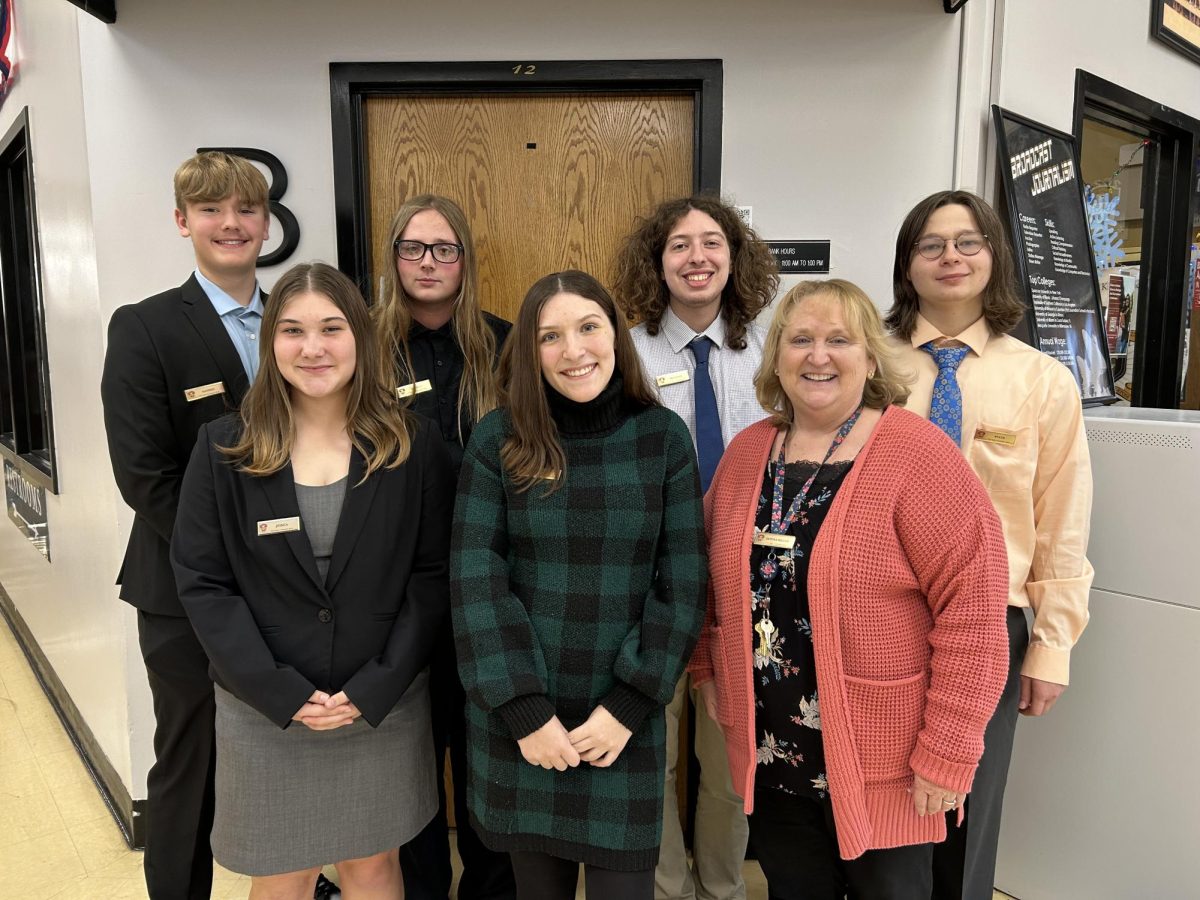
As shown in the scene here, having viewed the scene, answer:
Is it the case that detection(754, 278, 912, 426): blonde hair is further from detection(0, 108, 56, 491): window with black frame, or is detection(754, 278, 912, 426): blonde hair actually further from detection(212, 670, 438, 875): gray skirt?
detection(0, 108, 56, 491): window with black frame

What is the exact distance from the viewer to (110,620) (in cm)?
252

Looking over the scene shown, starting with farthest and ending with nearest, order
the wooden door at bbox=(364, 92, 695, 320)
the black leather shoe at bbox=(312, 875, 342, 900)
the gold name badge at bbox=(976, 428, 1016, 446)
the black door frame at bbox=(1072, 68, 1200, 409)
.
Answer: the black door frame at bbox=(1072, 68, 1200, 409), the wooden door at bbox=(364, 92, 695, 320), the black leather shoe at bbox=(312, 875, 342, 900), the gold name badge at bbox=(976, 428, 1016, 446)

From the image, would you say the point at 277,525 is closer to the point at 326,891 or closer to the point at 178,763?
the point at 178,763

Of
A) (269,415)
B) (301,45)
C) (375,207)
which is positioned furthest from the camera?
(375,207)

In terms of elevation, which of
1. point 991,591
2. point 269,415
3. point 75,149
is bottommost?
point 991,591

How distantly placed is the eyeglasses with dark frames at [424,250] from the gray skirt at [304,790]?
1.04 meters

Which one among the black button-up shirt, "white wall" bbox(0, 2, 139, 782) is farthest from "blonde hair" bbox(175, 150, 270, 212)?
"white wall" bbox(0, 2, 139, 782)

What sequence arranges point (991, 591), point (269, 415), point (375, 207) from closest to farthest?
1. point (991, 591)
2. point (269, 415)
3. point (375, 207)

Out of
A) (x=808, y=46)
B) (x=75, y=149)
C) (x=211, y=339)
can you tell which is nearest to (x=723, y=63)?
(x=808, y=46)

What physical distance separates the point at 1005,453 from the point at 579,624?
3.26 feet

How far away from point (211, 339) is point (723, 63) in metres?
1.69

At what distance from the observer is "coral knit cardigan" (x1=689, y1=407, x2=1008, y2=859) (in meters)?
1.25

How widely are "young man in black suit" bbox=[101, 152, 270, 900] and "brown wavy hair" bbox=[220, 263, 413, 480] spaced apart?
30 centimetres

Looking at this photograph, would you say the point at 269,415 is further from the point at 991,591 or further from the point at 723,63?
the point at 723,63
